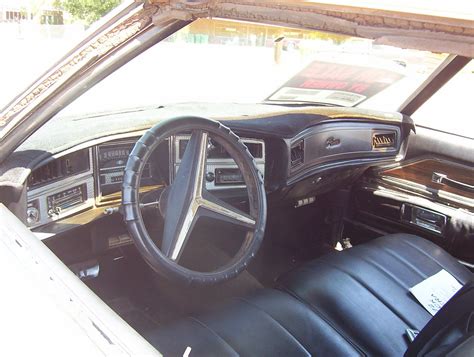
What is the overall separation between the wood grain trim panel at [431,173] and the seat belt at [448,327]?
1.46 metres

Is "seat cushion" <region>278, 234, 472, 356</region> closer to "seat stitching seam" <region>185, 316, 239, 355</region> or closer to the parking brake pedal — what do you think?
"seat stitching seam" <region>185, 316, 239, 355</region>

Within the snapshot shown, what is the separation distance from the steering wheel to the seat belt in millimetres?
772

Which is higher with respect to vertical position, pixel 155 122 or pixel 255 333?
pixel 155 122

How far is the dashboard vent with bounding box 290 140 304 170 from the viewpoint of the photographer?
2.92 metres

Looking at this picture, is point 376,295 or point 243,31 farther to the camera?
point 376,295

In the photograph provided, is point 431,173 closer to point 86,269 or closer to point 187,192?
point 187,192

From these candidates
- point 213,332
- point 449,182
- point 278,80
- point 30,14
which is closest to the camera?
point 213,332

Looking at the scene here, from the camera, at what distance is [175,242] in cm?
207

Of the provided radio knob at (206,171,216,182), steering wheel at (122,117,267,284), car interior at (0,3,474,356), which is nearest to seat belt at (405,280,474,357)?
car interior at (0,3,474,356)

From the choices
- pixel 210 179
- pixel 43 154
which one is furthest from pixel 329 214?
pixel 43 154

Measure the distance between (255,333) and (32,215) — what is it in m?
0.97

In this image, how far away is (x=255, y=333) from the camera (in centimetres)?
190

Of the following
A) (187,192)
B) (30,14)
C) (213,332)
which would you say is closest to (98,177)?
(187,192)

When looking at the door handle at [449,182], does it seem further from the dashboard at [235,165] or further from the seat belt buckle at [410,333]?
the seat belt buckle at [410,333]
